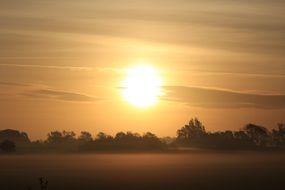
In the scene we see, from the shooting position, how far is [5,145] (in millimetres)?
185375

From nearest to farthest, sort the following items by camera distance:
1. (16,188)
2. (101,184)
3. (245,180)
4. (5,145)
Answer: (16,188) → (101,184) → (245,180) → (5,145)

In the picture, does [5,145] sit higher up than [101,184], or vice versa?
[5,145]

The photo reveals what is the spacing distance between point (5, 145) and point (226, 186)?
136 m

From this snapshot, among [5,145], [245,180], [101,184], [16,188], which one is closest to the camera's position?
[16,188]

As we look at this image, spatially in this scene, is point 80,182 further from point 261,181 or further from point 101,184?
point 261,181

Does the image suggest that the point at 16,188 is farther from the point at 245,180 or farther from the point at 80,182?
the point at 245,180

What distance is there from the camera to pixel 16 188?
5341 cm

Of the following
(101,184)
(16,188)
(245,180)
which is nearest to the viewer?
(16,188)

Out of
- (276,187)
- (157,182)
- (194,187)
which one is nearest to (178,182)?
(157,182)

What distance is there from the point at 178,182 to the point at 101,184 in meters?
7.15

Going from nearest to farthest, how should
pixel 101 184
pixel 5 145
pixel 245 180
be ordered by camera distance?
pixel 101 184 → pixel 245 180 → pixel 5 145

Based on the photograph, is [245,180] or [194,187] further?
[245,180]

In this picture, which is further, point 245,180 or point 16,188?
point 245,180

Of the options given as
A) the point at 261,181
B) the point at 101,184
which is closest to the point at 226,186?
the point at 261,181
